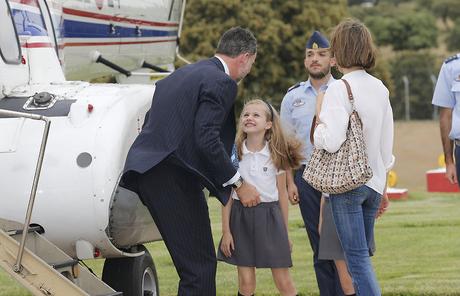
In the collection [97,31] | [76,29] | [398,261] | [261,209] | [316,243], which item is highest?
[76,29]

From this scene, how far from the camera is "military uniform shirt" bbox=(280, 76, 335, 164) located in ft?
28.0

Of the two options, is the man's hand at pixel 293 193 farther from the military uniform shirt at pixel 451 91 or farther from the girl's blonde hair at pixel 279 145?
the military uniform shirt at pixel 451 91

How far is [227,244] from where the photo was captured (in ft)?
25.8

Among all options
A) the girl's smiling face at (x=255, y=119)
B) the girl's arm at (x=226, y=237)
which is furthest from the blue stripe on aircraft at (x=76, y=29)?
the girl's arm at (x=226, y=237)

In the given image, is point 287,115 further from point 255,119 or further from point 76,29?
point 76,29

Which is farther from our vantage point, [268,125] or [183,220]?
[268,125]

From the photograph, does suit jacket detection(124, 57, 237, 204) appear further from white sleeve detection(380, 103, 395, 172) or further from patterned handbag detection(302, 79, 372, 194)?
white sleeve detection(380, 103, 395, 172)

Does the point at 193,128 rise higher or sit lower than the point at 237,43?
lower

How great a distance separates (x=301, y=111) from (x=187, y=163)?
1.93m

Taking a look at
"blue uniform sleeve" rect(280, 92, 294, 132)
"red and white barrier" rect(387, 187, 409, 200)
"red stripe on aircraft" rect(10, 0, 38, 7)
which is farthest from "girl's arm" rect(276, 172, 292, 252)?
"red and white barrier" rect(387, 187, 409, 200)

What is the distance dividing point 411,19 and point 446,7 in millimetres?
14872

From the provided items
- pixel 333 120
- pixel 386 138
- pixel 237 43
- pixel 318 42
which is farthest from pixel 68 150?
pixel 318 42

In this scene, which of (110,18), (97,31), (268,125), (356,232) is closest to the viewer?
(356,232)

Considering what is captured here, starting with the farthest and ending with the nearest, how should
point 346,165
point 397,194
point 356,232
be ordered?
point 397,194
point 356,232
point 346,165
